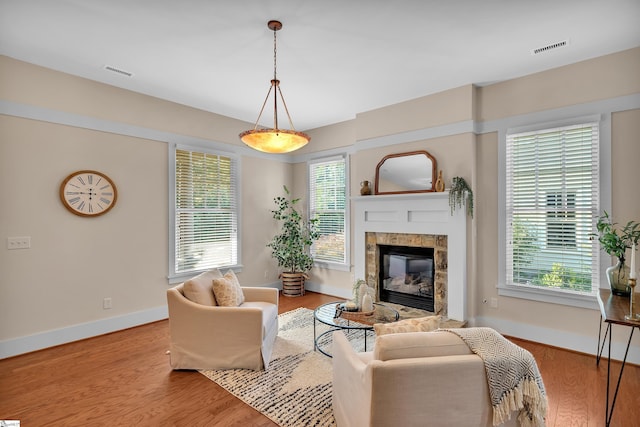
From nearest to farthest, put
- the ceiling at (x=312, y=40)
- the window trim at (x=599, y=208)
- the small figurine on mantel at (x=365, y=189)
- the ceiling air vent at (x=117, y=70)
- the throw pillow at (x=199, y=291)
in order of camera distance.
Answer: the ceiling at (x=312, y=40) < the throw pillow at (x=199, y=291) < the window trim at (x=599, y=208) < the ceiling air vent at (x=117, y=70) < the small figurine on mantel at (x=365, y=189)

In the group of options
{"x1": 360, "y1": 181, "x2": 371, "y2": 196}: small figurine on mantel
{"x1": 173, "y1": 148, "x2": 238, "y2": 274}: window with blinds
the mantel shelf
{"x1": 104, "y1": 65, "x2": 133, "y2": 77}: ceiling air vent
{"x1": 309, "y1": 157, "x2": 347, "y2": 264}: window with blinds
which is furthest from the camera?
{"x1": 309, "y1": 157, "x2": 347, "y2": 264}: window with blinds

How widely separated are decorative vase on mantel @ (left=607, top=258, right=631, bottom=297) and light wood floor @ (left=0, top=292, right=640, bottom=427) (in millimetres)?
772

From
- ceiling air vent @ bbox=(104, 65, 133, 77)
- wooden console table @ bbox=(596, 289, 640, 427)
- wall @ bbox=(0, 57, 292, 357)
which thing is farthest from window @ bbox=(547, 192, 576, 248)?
ceiling air vent @ bbox=(104, 65, 133, 77)

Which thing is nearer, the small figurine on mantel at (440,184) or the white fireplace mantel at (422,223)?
the white fireplace mantel at (422,223)

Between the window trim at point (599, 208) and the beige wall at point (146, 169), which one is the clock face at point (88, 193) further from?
the window trim at point (599, 208)

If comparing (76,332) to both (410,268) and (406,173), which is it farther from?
(406,173)

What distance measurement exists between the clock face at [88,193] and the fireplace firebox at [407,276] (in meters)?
3.60

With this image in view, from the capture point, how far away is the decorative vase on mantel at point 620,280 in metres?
2.58

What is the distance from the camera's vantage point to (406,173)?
14.3 feet

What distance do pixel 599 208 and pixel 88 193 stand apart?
5.41 meters

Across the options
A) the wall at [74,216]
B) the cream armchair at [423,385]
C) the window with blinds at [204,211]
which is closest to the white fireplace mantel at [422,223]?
the window with blinds at [204,211]

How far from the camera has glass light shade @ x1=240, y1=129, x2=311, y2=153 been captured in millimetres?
2670

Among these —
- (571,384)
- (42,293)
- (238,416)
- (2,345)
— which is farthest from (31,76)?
(571,384)

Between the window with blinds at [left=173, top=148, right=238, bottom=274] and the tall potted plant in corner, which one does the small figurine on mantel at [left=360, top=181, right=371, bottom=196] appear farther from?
the window with blinds at [left=173, top=148, right=238, bottom=274]
